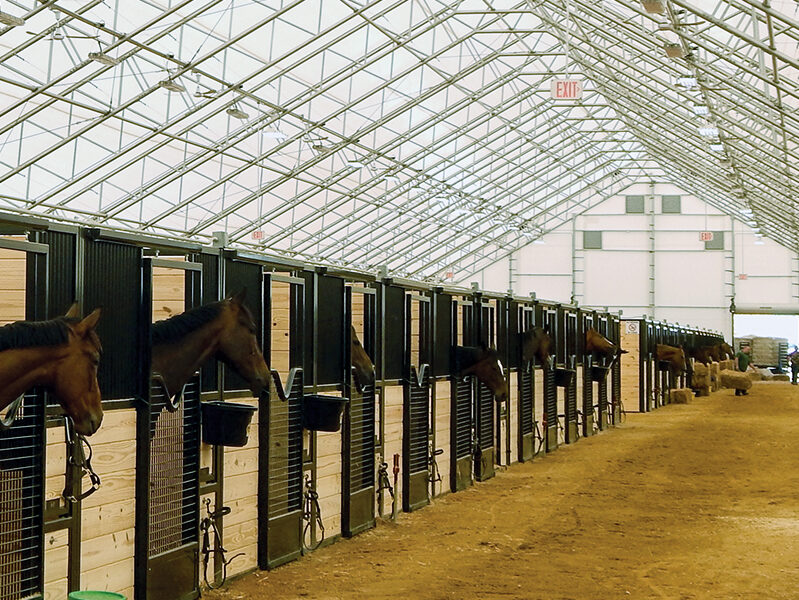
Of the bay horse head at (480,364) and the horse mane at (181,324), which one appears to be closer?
the horse mane at (181,324)

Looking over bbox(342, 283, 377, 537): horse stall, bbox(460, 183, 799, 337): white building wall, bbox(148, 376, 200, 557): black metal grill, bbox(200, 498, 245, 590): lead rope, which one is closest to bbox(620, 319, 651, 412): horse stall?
bbox(342, 283, 377, 537): horse stall

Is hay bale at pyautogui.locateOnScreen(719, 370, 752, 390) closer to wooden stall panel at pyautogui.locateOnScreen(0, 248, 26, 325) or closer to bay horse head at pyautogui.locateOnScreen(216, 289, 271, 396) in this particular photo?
bay horse head at pyautogui.locateOnScreen(216, 289, 271, 396)

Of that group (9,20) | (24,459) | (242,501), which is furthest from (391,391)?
(9,20)

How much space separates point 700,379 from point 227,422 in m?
26.5

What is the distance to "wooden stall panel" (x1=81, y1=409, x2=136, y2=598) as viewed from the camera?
189 inches

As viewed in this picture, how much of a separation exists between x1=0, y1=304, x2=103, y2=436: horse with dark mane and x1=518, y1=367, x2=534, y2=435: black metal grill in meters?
8.91

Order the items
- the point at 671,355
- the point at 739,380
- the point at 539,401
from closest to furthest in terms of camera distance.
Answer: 1. the point at 539,401
2. the point at 671,355
3. the point at 739,380

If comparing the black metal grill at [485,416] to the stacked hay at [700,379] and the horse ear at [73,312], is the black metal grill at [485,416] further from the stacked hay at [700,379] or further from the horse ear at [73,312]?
the stacked hay at [700,379]

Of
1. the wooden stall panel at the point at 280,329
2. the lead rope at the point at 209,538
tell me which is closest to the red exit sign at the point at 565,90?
the wooden stall panel at the point at 280,329

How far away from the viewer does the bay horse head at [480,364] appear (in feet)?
33.7

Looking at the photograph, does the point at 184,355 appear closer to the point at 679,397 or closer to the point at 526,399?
the point at 526,399

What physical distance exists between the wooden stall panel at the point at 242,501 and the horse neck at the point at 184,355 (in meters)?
0.70

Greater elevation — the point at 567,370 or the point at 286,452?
the point at 567,370

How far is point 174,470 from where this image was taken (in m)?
5.50
